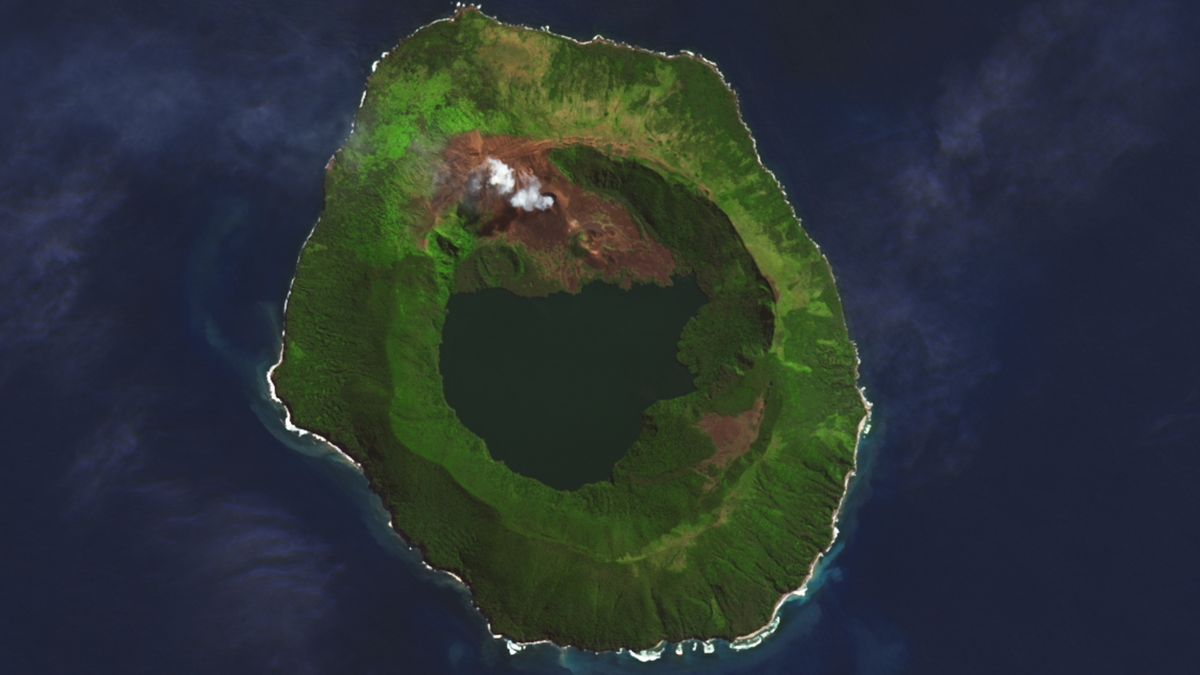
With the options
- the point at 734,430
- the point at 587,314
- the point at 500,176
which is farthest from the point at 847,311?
the point at 500,176

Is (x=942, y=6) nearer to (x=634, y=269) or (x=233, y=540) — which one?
(x=634, y=269)

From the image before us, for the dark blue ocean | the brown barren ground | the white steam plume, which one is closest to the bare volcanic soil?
the white steam plume

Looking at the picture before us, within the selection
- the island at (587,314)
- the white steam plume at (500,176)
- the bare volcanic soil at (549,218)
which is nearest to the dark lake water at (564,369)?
the island at (587,314)

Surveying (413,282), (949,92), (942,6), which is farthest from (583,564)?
(942,6)

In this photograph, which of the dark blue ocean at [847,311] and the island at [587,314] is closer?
the island at [587,314]

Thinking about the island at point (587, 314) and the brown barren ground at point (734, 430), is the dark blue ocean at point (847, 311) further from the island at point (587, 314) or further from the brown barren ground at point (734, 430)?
the brown barren ground at point (734, 430)

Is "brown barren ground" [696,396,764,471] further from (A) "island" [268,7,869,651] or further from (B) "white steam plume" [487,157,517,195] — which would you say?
(B) "white steam plume" [487,157,517,195]

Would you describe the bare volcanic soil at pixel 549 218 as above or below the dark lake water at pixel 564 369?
above
